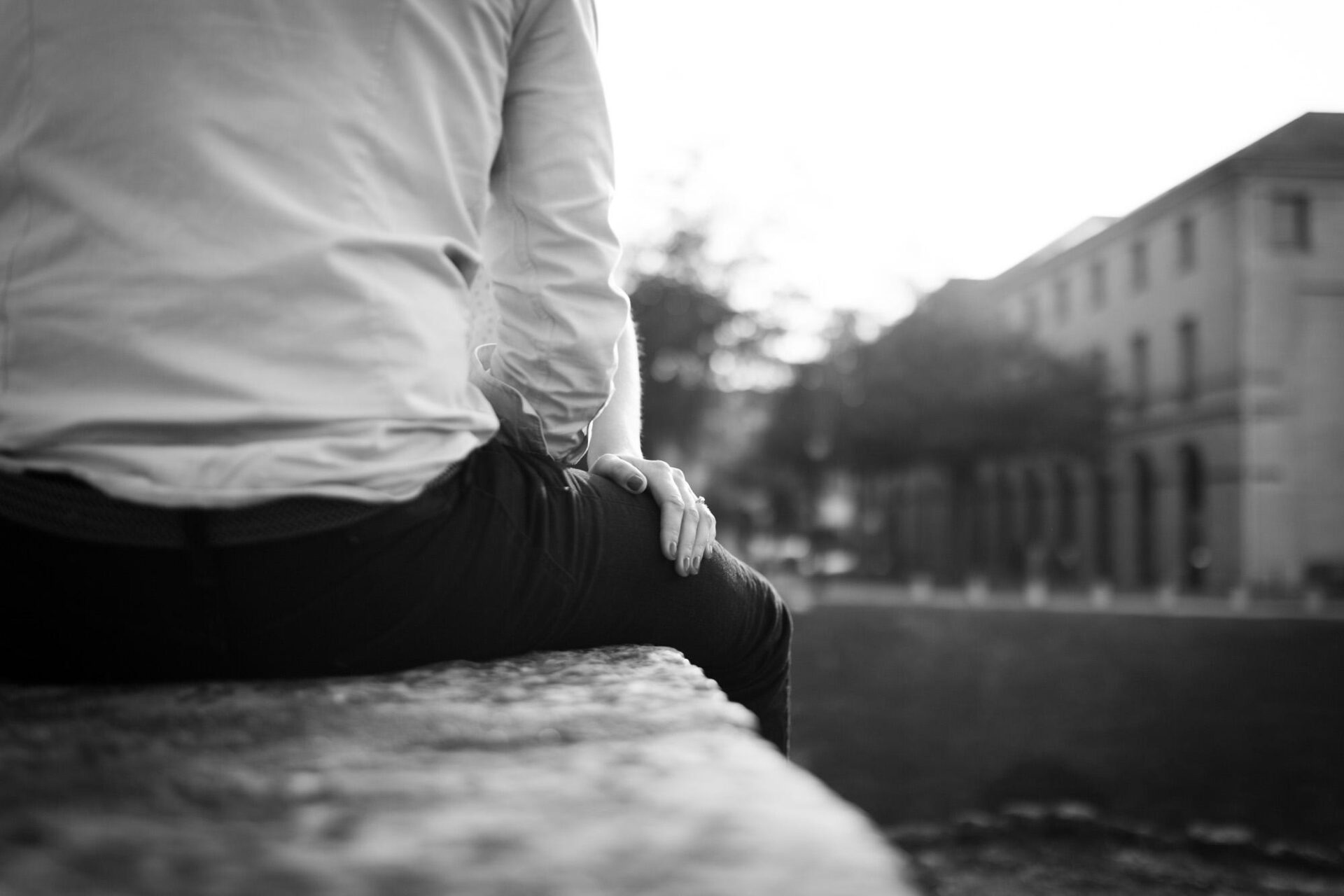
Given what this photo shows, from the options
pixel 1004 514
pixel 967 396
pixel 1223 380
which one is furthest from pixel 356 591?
pixel 1004 514

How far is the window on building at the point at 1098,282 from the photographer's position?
36469 mm

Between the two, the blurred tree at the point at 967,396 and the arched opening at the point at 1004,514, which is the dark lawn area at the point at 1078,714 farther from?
the arched opening at the point at 1004,514

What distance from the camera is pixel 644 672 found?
1179mm

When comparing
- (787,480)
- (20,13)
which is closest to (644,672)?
(20,13)

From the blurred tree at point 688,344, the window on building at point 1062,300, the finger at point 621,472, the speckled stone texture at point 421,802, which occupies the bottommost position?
the speckled stone texture at point 421,802

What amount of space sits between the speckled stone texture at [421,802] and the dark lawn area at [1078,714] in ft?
80.0

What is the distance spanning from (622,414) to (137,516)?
0.79m

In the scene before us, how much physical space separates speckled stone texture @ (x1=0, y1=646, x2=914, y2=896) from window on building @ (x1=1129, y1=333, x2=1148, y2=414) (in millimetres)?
35287

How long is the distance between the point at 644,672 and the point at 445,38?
0.70 metres

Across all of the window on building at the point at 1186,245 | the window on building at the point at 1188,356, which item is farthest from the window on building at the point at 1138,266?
the window on building at the point at 1188,356

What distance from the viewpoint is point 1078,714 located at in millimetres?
25500

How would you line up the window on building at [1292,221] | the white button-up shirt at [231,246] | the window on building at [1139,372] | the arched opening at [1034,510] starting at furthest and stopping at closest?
1. the arched opening at [1034,510]
2. the window on building at [1139,372]
3. the window on building at [1292,221]
4. the white button-up shirt at [231,246]

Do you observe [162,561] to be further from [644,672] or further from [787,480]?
[787,480]

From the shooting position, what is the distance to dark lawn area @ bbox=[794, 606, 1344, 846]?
75.5ft
